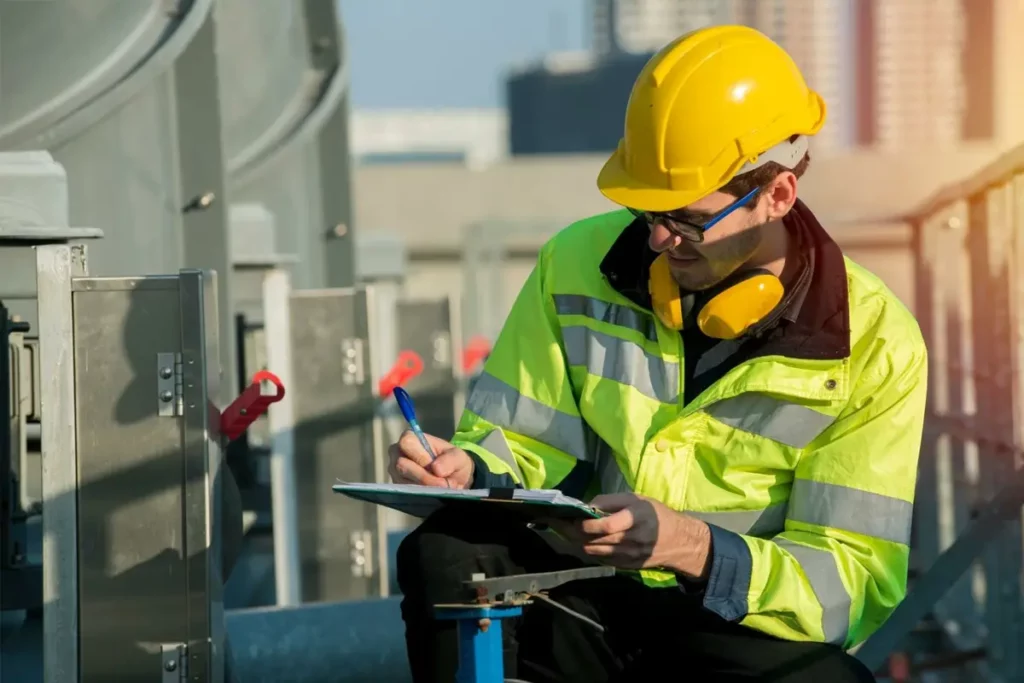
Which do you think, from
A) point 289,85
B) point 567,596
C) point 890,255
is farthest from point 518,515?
point 890,255

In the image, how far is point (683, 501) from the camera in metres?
3.13

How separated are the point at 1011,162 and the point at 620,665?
1783 mm

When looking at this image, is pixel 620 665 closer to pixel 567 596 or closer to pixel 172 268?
pixel 567 596

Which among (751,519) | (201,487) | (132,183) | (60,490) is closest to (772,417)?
(751,519)

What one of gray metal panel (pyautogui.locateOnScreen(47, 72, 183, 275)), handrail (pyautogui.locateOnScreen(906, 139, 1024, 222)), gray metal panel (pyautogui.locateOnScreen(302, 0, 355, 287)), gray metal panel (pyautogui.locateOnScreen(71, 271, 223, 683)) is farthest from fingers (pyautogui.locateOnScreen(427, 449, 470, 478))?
gray metal panel (pyautogui.locateOnScreen(302, 0, 355, 287))

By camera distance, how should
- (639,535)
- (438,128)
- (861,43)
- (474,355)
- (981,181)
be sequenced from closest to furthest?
(639,535)
(981,181)
(474,355)
(438,128)
(861,43)

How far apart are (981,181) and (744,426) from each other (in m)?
2.06

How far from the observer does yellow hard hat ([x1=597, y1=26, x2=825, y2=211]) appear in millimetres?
3125

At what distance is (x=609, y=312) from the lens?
3.25 m

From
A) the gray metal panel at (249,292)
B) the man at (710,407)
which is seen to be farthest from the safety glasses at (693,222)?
the gray metal panel at (249,292)

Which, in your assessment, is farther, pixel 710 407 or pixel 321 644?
pixel 321 644

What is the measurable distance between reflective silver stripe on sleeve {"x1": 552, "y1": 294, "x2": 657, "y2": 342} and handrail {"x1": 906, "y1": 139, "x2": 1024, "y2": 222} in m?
1.31

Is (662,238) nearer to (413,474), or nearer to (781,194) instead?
(781,194)

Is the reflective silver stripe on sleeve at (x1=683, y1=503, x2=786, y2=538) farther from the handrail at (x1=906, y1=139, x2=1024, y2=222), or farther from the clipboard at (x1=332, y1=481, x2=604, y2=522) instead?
the handrail at (x1=906, y1=139, x2=1024, y2=222)
